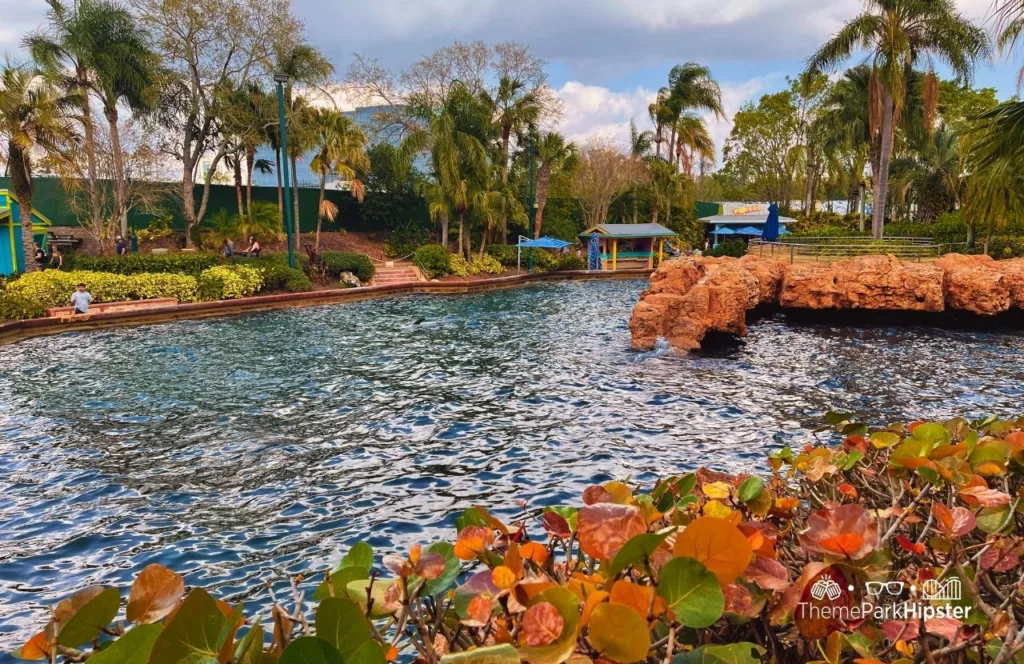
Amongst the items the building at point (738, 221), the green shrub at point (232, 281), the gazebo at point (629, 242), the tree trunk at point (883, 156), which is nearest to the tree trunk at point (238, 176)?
the green shrub at point (232, 281)

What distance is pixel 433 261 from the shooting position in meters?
31.0

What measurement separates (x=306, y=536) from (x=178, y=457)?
3066 mm

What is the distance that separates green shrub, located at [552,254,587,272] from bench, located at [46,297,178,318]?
19.0 meters

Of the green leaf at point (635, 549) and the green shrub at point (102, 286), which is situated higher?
the green leaf at point (635, 549)

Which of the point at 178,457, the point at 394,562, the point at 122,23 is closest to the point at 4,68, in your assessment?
the point at 122,23

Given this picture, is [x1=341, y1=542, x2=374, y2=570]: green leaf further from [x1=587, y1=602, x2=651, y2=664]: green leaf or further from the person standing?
the person standing

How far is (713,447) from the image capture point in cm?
871

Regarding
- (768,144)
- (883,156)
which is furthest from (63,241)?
(768,144)

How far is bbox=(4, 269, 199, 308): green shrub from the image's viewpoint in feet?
63.7

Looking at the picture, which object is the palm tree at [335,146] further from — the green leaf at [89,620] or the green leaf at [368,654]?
the green leaf at [368,654]

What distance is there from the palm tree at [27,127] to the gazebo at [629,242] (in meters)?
23.7

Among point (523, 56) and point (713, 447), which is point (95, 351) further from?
point (523, 56)

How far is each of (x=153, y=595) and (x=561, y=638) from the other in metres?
1.08

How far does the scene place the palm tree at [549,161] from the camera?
38.8m
